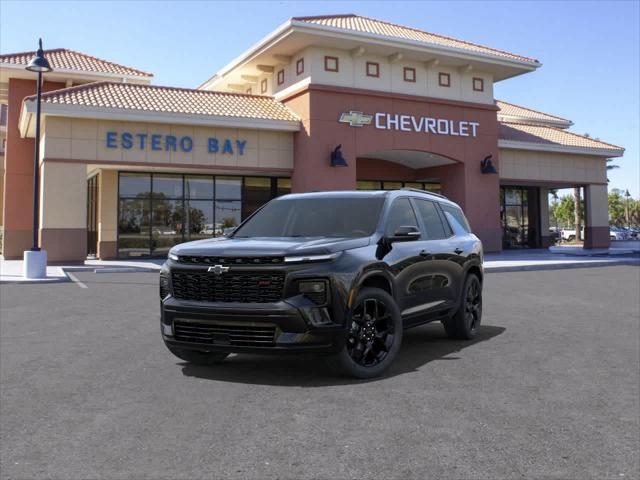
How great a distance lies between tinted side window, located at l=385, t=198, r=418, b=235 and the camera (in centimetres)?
645

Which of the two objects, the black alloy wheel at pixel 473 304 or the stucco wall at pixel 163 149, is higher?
the stucco wall at pixel 163 149

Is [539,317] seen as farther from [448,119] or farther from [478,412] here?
[448,119]

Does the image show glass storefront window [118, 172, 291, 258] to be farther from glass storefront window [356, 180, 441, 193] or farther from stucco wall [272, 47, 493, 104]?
stucco wall [272, 47, 493, 104]

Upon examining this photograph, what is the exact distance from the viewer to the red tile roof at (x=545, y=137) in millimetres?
31266

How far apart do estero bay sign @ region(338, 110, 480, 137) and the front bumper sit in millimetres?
20429

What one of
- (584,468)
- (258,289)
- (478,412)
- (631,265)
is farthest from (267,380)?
(631,265)

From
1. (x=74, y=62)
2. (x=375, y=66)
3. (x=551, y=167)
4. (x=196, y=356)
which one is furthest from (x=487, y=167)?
(x=196, y=356)

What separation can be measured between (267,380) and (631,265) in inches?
835

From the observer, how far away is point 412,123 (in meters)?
26.4

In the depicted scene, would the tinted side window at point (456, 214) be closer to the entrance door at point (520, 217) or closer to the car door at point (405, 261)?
the car door at point (405, 261)

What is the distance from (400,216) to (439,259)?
80 centimetres

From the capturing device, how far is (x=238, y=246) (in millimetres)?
5484

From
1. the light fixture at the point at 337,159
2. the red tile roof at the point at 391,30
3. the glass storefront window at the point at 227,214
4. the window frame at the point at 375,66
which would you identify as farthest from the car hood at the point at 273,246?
the glass storefront window at the point at 227,214

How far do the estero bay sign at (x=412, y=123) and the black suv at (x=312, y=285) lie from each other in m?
18.8
